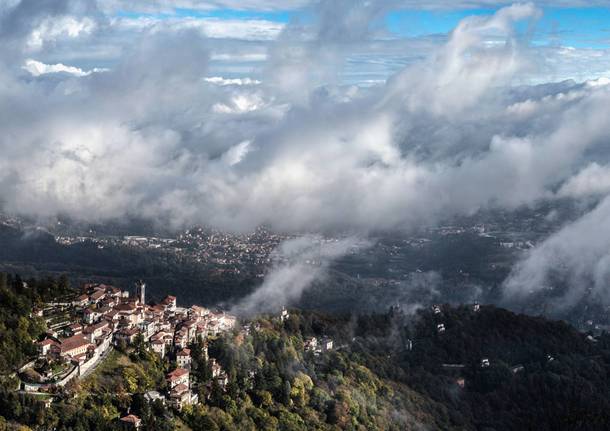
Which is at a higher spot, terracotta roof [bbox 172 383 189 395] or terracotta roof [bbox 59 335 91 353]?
terracotta roof [bbox 59 335 91 353]

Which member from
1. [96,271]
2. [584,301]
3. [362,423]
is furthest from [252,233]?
[362,423]

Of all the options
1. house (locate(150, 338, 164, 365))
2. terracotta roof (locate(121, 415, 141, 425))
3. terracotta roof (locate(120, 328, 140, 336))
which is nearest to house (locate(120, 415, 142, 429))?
→ terracotta roof (locate(121, 415, 141, 425))

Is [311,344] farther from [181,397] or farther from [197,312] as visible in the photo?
[181,397]

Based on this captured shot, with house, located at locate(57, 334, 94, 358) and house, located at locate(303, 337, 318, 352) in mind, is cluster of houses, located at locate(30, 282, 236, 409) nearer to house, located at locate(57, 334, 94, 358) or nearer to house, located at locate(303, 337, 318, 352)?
house, located at locate(57, 334, 94, 358)

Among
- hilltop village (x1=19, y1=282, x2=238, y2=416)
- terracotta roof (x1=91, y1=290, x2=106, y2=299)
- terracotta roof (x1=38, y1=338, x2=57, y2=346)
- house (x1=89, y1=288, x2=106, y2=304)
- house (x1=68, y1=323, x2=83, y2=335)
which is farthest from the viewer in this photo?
terracotta roof (x1=91, y1=290, x2=106, y2=299)

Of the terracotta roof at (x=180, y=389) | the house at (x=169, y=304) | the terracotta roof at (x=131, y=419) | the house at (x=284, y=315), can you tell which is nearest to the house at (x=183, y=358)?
the terracotta roof at (x=180, y=389)

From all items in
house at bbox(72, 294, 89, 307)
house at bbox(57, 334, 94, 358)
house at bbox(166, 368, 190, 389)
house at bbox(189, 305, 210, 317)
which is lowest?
house at bbox(189, 305, 210, 317)

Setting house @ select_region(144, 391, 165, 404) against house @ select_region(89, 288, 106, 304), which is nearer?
house @ select_region(144, 391, 165, 404)

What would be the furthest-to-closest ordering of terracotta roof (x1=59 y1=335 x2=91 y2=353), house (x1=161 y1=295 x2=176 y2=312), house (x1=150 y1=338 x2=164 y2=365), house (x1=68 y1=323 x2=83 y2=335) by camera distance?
house (x1=161 y1=295 x2=176 y2=312), house (x1=150 y1=338 x2=164 y2=365), house (x1=68 y1=323 x2=83 y2=335), terracotta roof (x1=59 y1=335 x2=91 y2=353)

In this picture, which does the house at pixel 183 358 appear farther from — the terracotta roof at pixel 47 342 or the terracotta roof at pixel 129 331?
the terracotta roof at pixel 47 342

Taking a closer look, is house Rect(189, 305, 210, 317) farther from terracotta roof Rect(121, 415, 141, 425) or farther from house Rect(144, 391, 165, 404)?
terracotta roof Rect(121, 415, 141, 425)
